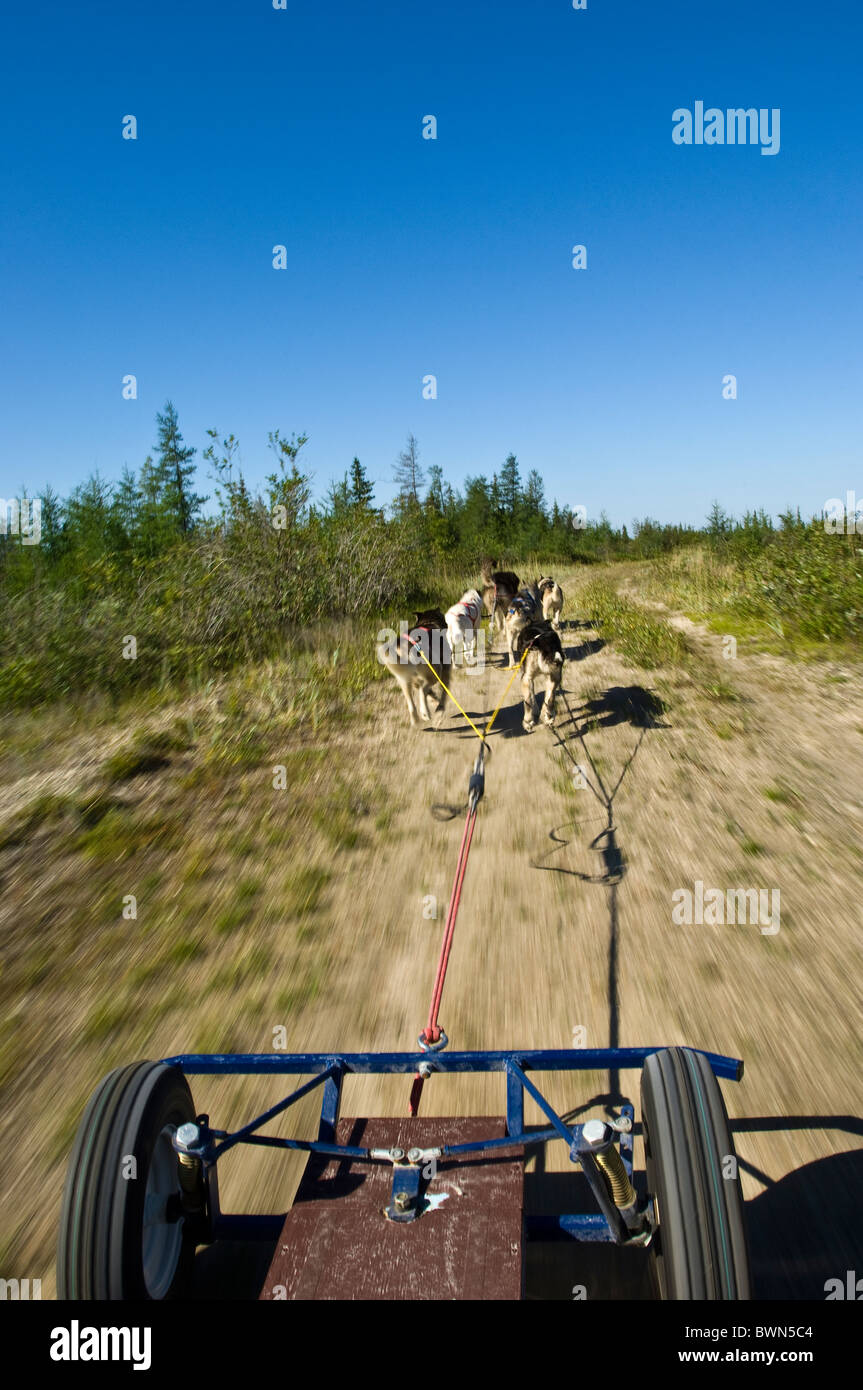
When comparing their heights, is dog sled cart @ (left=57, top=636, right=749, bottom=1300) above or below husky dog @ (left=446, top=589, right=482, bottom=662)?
below

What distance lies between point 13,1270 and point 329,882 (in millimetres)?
3169

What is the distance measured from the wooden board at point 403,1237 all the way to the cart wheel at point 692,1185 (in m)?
0.45

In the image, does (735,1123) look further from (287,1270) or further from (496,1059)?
(287,1270)

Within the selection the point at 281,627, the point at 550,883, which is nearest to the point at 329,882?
the point at 550,883

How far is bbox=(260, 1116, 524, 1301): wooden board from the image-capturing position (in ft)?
6.84

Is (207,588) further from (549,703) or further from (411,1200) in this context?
(411,1200)

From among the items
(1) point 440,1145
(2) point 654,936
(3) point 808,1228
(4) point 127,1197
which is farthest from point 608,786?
(4) point 127,1197

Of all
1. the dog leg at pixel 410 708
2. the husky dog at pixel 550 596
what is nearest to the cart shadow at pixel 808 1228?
the dog leg at pixel 410 708

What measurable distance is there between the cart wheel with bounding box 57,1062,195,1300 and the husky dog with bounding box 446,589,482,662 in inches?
385

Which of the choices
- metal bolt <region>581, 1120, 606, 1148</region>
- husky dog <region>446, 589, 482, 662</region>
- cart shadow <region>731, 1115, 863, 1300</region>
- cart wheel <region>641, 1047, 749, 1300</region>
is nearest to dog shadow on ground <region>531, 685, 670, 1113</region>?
cart shadow <region>731, 1115, 863, 1300</region>

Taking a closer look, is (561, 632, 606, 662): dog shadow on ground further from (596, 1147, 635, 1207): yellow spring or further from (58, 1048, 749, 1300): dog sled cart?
(596, 1147, 635, 1207): yellow spring

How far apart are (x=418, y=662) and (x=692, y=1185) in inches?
286

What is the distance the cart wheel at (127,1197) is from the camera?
208 cm

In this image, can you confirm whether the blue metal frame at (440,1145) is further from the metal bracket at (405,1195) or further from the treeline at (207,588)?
the treeline at (207,588)
